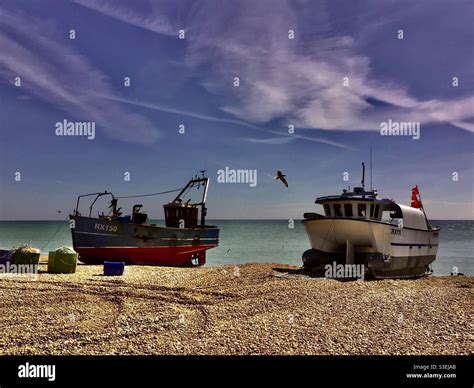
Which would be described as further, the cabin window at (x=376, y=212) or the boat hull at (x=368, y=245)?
the cabin window at (x=376, y=212)

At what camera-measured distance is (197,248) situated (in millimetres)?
32719

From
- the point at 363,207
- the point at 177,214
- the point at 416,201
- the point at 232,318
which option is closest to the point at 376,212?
the point at 363,207

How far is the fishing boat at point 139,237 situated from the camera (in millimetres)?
27328

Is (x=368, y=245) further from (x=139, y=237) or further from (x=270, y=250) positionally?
(x=270, y=250)

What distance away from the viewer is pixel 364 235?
70.2 ft

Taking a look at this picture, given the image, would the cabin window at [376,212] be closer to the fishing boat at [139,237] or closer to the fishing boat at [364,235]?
the fishing boat at [364,235]

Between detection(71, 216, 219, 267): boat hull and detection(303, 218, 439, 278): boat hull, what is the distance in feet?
37.0

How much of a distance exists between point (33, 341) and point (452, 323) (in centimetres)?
1048

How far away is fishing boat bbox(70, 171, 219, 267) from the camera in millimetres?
27328

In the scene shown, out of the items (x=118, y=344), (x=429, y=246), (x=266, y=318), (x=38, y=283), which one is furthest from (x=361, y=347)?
(x=429, y=246)

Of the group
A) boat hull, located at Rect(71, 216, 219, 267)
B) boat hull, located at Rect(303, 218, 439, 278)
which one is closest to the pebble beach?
boat hull, located at Rect(303, 218, 439, 278)

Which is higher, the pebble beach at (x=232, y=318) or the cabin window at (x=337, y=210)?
the cabin window at (x=337, y=210)

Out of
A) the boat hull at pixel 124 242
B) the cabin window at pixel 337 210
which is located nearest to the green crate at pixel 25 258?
the boat hull at pixel 124 242

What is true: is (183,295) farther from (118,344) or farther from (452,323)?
(452,323)
